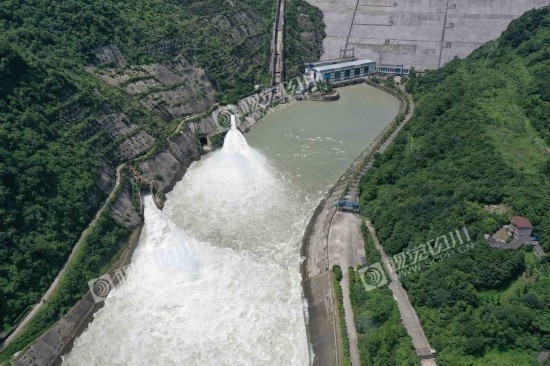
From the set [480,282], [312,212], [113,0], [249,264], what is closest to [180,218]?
[249,264]

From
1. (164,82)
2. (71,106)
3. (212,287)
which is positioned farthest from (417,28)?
(212,287)

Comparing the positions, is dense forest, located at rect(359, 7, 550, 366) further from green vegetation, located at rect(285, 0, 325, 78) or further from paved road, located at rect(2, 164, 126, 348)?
green vegetation, located at rect(285, 0, 325, 78)

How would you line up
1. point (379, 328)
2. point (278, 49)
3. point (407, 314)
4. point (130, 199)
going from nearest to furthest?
1. point (379, 328)
2. point (407, 314)
3. point (130, 199)
4. point (278, 49)

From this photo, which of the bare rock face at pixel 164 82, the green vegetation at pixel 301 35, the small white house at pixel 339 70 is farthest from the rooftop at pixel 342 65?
the bare rock face at pixel 164 82
